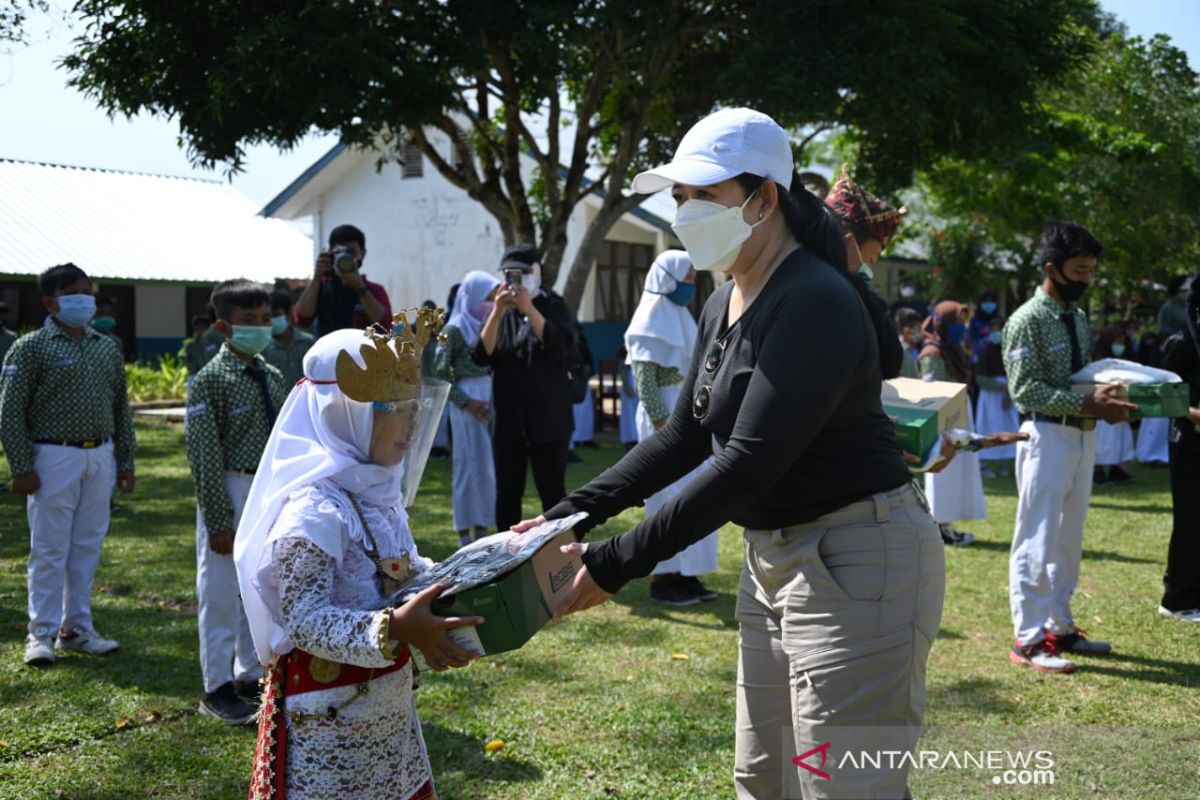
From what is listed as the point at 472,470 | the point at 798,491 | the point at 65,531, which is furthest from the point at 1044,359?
the point at 65,531

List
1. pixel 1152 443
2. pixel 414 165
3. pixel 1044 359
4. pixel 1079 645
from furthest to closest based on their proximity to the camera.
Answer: pixel 414 165, pixel 1152 443, pixel 1079 645, pixel 1044 359

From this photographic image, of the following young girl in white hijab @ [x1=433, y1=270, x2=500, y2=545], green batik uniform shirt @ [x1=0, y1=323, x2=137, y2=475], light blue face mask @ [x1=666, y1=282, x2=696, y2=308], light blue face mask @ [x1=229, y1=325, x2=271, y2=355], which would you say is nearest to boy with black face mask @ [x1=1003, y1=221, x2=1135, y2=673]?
light blue face mask @ [x1=666, y1=282, x2=696, y2=308]

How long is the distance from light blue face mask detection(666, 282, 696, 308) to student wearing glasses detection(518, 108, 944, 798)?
3928 mm

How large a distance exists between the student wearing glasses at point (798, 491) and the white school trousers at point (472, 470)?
19.3 feet

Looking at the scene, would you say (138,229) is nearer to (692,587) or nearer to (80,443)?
(80,443)

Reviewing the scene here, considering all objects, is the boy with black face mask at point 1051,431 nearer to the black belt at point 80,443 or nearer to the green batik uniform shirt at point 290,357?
the green batik uniform shirt at point 290,357

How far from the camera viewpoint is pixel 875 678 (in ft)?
8.76

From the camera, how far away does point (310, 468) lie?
9.10 ft

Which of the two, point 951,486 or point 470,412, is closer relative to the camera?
point 470,412

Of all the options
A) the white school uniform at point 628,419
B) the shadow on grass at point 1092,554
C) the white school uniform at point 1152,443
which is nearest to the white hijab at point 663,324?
the shadow on grass at point 1092,554

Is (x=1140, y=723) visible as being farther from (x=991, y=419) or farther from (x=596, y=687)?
(x=991, y=419)

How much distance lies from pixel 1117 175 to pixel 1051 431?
66.7ft

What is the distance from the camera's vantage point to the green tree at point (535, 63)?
42.4 feet

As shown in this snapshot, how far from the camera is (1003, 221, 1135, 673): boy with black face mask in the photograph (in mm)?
5664
